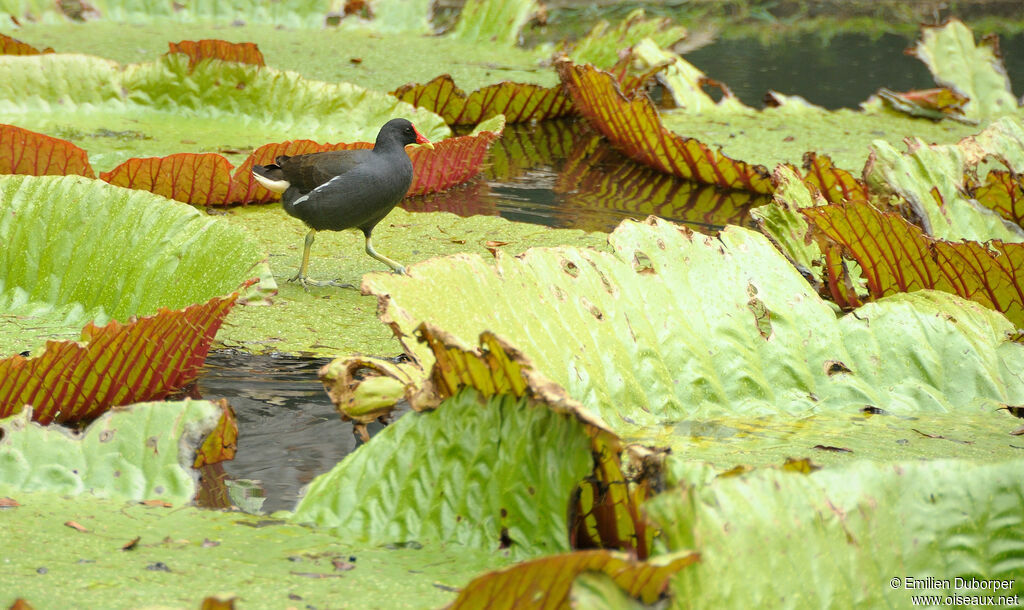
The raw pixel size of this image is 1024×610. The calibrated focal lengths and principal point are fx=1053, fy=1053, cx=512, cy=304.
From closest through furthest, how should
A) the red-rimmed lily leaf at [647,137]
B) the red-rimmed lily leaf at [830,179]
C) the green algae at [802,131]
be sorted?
the red-rimmed lily leaf at [830,179]
the red-rimmed lily leaf at [647,137]
the green algae at [802,131]

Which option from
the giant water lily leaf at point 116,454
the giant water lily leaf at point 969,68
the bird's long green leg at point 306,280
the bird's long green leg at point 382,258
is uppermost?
the giant water lily leaf at point 969,68

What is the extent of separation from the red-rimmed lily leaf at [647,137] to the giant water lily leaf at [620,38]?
1.27 m

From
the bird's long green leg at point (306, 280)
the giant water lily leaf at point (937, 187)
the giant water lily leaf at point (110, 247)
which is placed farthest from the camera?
the bird's long green leg at point (306, 280)

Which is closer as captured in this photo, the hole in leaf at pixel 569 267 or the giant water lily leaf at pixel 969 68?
the hole in leaf at pixel 569 267

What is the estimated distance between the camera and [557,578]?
1053 mm

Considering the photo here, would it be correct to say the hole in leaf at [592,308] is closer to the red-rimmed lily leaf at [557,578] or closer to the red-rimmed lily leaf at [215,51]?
the red-rimmed lily leaf at [557,578]

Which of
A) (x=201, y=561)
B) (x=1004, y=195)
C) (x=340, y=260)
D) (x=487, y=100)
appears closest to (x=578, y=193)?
(x=487, y=100)

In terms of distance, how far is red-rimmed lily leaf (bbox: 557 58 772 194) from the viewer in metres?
3.95

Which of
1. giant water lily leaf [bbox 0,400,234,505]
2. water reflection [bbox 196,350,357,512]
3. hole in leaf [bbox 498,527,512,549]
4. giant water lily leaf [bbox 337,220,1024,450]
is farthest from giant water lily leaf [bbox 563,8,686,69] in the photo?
hole in leaf [bbox 498,527,512,549]

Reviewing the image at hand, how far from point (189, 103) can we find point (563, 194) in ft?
5.06

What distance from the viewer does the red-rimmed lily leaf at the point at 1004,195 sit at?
9.05 ft

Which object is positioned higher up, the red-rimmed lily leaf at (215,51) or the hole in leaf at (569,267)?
the hole in leaf at (569,267)

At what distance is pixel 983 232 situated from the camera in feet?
9.05

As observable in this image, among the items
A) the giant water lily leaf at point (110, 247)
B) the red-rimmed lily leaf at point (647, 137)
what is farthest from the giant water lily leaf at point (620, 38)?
the giant water lily leaf at point (110, 247)
